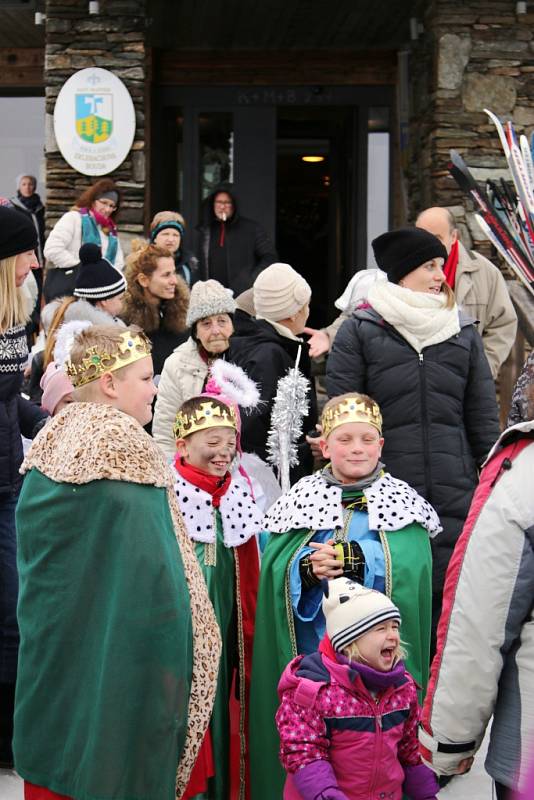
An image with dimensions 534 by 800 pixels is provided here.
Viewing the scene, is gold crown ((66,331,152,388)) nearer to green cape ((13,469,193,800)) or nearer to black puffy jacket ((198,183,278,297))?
green cape ((13,469,193,800))

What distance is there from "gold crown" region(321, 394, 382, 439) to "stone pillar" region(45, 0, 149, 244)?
6.12m

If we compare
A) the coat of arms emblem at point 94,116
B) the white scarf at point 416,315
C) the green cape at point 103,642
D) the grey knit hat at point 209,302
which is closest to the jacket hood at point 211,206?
the coat of arms emblem at point 94,116

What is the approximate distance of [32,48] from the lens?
463 inches

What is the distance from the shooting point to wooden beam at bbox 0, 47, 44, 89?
1178 centimetres

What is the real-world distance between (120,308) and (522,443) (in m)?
3.50

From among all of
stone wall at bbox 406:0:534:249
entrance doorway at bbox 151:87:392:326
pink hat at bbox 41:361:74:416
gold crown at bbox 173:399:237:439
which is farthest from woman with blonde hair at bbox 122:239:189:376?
entrance doorway at bbox 151:87:392:326

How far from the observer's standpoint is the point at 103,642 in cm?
284

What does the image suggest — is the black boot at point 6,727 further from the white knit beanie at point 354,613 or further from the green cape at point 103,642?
the white knit beanie at point 354,613

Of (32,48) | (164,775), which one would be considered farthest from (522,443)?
(32,48)

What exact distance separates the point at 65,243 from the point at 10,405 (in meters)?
3.98

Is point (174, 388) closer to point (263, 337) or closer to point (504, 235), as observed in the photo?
point (263, 337)

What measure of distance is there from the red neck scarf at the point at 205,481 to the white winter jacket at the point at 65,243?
14.3 ft

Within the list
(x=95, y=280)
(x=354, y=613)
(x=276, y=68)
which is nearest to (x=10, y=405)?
(x=95, y=280)

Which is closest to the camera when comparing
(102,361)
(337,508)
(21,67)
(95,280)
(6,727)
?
(102,361)
